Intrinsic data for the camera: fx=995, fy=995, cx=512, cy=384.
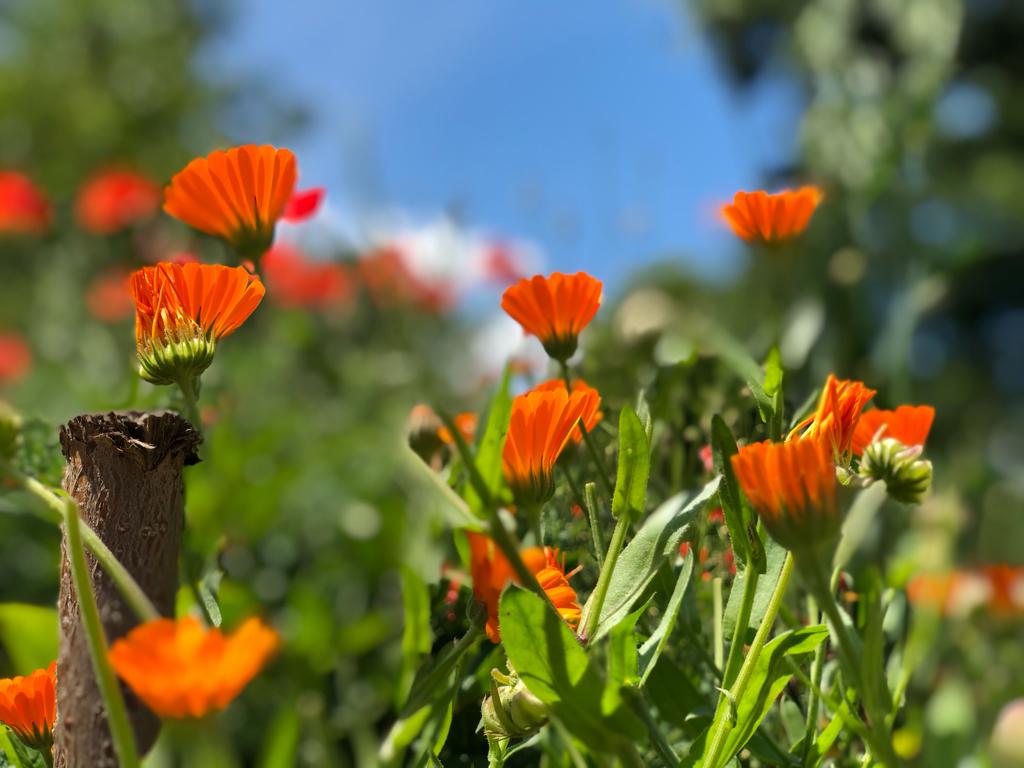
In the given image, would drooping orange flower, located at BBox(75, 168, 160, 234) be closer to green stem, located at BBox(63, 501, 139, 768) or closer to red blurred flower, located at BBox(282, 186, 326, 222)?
red blurred flower, located at BBox(282, 186, 326, 222)

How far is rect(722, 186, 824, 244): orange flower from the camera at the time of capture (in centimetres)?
44

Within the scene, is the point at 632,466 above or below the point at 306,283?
above

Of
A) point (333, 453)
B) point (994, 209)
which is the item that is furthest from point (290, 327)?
point (994, 209)

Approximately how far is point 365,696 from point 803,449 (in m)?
0.57

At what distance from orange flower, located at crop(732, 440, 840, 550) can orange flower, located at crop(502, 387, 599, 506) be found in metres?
0.07

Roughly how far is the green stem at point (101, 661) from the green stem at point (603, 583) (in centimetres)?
14

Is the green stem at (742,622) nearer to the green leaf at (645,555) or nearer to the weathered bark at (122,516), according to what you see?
the green leaf at (645,555)

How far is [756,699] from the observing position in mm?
323

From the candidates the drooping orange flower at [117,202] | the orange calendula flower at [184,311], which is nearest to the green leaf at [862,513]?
the orange calendula flower at [184,311]

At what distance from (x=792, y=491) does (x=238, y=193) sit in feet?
0.90

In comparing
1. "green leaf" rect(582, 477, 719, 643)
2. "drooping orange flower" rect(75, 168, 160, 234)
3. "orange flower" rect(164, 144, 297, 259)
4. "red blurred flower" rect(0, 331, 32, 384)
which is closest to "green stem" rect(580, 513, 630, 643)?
"green leaf" rect(582, 477, 719, 643)

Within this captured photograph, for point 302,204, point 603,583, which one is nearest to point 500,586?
point 603,583

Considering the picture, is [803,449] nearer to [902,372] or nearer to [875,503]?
[875,503]

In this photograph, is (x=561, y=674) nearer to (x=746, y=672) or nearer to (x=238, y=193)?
(x=746, y=672)
